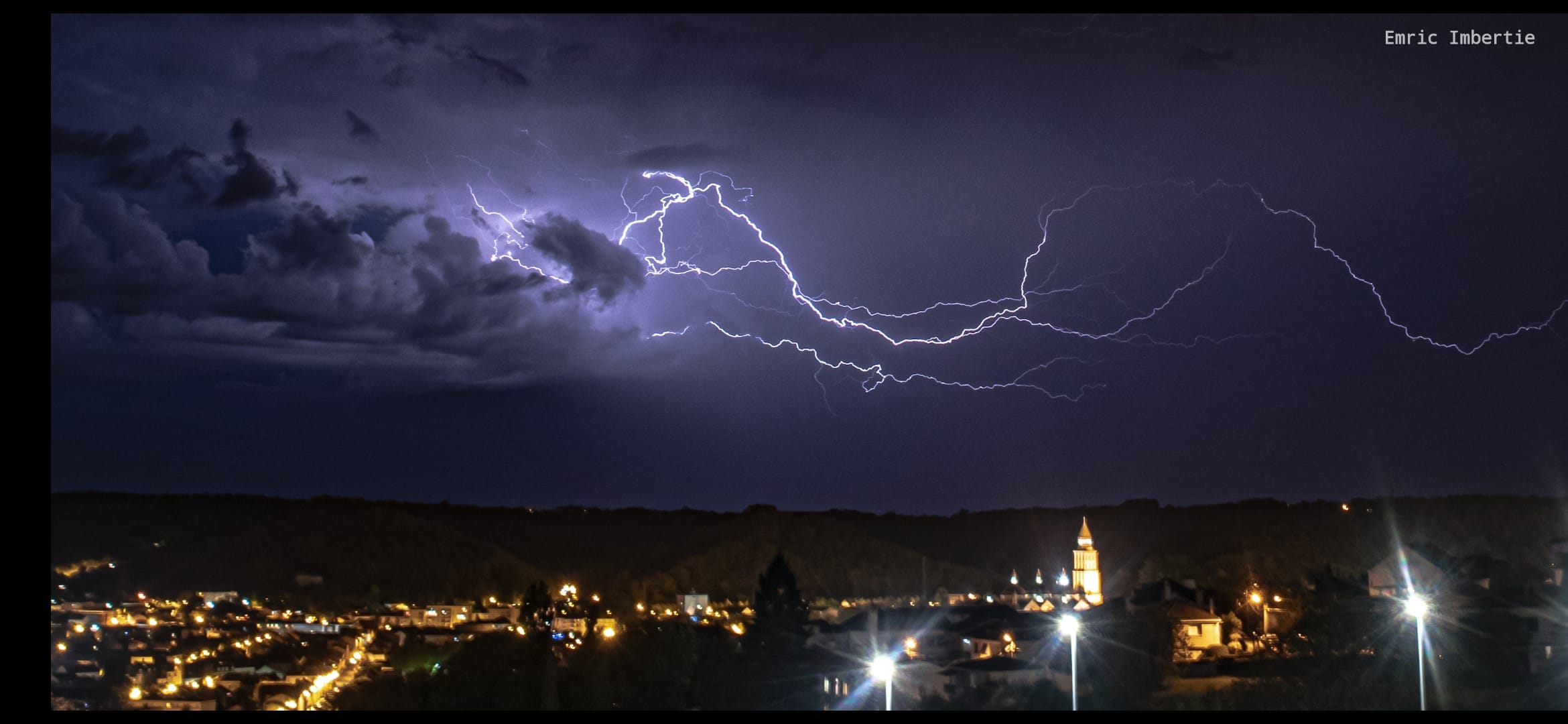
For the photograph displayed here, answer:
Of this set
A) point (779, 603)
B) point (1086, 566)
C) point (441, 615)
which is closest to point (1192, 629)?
point (779, 603)

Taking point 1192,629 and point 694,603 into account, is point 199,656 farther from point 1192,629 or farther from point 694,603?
point 1192,629

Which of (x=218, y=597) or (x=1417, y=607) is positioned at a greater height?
(x=1417, y=607)

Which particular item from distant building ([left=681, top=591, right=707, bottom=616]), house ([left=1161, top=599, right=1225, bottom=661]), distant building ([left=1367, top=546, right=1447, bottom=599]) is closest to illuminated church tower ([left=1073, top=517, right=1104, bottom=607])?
distant building ([left=1367, top=546, right=1447, bottom=599])

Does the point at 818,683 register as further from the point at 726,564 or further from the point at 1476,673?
the point at 726,564

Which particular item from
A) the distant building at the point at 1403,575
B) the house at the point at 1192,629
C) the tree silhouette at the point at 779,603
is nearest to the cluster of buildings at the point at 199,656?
the tree silhouette at the point at 779,603

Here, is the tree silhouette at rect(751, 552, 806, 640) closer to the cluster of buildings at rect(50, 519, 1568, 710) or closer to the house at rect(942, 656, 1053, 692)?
the cluster of buildings at rect(50, 519, 1568, 710)

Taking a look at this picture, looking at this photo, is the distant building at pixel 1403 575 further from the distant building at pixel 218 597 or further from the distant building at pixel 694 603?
the distant building at pixel 218 597
